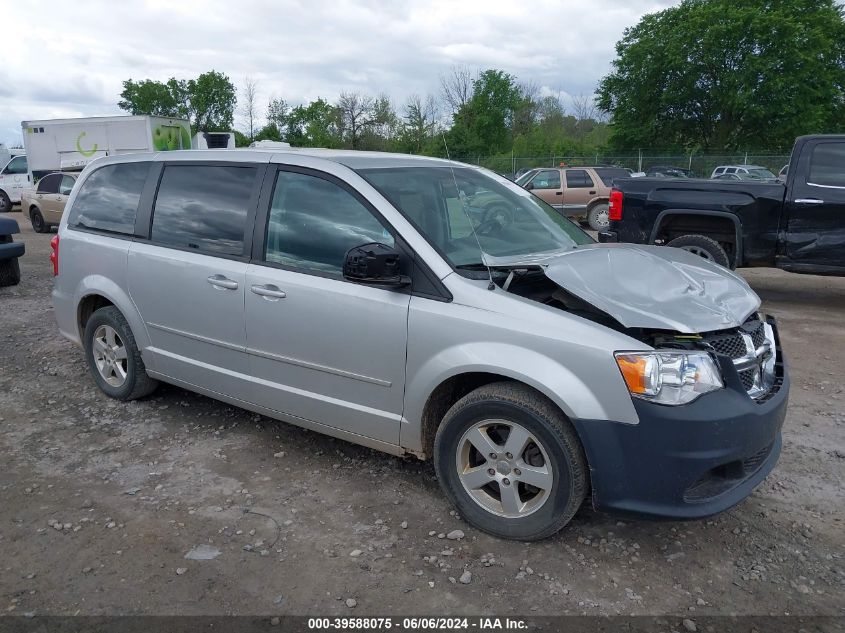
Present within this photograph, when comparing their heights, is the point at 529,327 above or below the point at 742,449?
above

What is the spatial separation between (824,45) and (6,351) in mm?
47110

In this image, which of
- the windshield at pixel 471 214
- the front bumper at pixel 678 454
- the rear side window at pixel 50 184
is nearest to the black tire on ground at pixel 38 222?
the rear side window at pixel 50 184

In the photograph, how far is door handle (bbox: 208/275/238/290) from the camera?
4.04m

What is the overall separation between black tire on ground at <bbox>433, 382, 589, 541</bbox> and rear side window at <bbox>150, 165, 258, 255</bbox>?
1.74 metres

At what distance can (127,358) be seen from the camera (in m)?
4.93

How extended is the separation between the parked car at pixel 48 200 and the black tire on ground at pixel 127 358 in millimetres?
12960

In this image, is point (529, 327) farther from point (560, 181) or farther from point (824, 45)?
point (824, 45)

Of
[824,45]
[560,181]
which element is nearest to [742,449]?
[560,181]

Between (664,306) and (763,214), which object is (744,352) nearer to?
(664,306)

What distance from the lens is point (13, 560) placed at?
3.17 metres

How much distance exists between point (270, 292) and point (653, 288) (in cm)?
204

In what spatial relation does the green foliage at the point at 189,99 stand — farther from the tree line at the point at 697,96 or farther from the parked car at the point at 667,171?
the parked car at the point at 667,171

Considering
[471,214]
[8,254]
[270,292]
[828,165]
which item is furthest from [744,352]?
[8,254]

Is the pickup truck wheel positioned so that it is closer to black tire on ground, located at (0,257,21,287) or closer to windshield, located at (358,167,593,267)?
windshield, located at (358,167,593,267)
